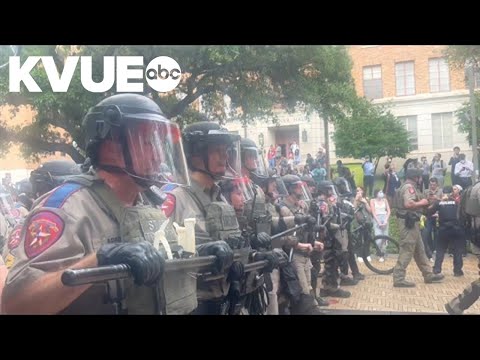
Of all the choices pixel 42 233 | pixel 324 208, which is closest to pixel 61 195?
pixel 42 233

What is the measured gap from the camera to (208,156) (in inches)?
152

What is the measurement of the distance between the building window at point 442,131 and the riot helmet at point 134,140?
1.71 metres

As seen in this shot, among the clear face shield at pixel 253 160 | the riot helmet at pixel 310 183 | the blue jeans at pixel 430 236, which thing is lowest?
the blue jeans at pixel 430 236

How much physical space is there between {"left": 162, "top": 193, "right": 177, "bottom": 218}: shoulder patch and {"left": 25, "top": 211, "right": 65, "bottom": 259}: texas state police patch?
0.77 m

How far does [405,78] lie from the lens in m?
4.00

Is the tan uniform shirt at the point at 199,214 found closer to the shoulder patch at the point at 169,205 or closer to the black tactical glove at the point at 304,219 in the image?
the shoulder patch at the point at 169,205

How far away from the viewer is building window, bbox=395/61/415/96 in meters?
3.98

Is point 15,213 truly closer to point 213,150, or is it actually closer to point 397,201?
point 213,150

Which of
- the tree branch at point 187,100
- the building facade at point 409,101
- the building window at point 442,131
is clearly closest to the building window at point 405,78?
the building facade at point 409,101

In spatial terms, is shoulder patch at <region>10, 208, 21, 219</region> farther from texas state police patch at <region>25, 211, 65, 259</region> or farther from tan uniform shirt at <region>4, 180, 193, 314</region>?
texas state police patch at <region>25, 211, 65, 259</region>

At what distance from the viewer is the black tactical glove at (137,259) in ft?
8.63
